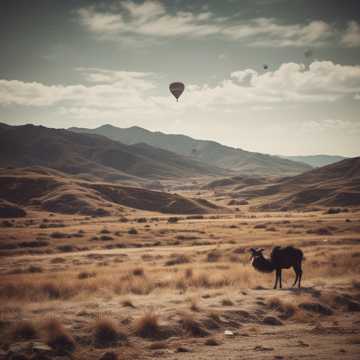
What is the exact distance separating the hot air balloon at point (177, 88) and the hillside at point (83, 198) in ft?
121

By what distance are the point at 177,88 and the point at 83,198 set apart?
150 feet

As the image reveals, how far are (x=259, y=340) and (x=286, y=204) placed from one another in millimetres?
127131

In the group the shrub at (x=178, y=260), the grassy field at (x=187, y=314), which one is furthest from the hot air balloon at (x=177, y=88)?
the grassy field at (x=187, y=314)

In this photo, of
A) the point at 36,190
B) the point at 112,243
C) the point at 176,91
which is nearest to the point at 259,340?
the point at 112,243

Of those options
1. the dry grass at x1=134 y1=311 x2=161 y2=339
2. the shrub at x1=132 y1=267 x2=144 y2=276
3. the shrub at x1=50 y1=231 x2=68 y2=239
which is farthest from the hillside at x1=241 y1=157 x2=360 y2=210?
the dry grass at x1=134 y1=311 x2=161 y2=339

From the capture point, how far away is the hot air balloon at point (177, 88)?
242ft

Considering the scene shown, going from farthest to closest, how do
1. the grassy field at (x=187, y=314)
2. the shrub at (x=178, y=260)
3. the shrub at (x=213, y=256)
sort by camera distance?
1. the shrub at (x=213, y=256)
2. the shrub at (x=178, y=260)
3. the grassy field at (x=187, y=314)

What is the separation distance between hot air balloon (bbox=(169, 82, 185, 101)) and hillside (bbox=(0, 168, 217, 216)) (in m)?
36.7

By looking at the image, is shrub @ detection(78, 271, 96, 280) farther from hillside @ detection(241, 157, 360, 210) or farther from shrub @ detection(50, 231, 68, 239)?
hillside @ detection(241, 157, 360, 210)

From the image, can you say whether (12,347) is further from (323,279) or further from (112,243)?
(112,243)

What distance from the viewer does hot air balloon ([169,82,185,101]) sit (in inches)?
2901

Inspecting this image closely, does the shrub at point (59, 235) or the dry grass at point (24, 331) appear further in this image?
the shrub at point (59, 235)

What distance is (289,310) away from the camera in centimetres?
1358

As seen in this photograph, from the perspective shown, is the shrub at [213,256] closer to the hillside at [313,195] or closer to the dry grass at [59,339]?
the dry grass at [59,339]
